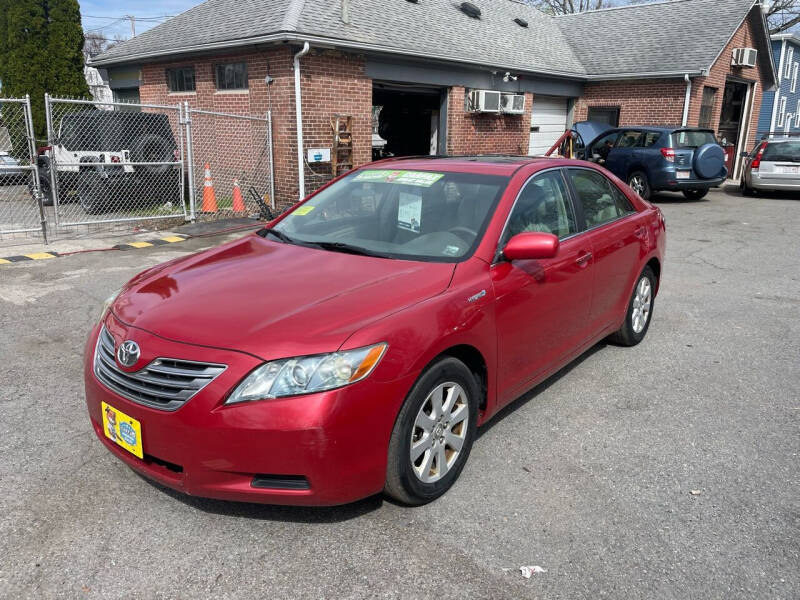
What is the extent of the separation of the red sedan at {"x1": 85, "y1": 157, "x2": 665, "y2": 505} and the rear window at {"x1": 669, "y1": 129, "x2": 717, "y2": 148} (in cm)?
1131

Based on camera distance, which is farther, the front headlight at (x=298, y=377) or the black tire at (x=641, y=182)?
the black tire at (x=641, y=182)

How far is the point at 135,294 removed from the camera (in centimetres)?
324

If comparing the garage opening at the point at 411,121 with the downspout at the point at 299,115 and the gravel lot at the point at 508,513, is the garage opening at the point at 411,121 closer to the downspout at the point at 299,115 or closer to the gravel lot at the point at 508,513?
the downspout at the point at 299,115

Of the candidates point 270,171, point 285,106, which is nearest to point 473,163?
point 285,106

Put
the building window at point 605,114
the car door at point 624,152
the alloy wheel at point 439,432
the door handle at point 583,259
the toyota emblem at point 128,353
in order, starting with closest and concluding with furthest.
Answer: the toyota emblem at point 128,353
the alloy wheel at point 439,432
the door handle at point 583,259
the car door at point 624,152
the building window at point 605,114

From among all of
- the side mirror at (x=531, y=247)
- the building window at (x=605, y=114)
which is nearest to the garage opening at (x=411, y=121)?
the building window at (x=605, y=114)

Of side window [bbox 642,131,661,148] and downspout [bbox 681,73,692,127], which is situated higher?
downspout [bbox 681,73,692,127]

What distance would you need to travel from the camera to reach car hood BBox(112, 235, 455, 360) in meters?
2.62

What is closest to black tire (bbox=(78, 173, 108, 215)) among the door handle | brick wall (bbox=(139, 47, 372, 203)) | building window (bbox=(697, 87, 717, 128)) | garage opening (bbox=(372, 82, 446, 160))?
brick wall (bbox=(139, 47, 372, 203))

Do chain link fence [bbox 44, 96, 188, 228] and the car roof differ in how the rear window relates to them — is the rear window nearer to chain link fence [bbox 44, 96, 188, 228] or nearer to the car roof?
chain link fence [bbox 44, 96, 188, 228]

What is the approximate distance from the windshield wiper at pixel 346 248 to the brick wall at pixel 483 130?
11944mm

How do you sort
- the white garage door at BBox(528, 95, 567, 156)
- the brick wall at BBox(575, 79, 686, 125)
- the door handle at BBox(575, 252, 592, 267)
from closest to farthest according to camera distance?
the door handle at BBox(575, 252, 592, 267) → the white garage door at BBox(528, 95, 567, 156) → the brick wall at BBox(575, 79, 686, 125)

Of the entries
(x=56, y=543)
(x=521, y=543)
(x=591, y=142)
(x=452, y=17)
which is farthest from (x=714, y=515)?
(x=452, y=17)

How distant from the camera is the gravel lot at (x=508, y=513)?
2520 millimetres
